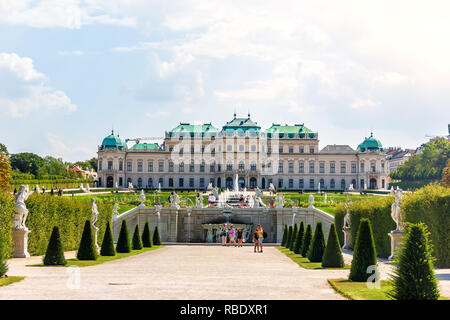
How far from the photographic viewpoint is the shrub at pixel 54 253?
532 inches

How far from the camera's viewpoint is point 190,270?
13.1 m

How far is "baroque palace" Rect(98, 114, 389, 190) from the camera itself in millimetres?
87750

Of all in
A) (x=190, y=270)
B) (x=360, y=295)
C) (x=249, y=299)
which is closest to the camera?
(x=249, y=299)

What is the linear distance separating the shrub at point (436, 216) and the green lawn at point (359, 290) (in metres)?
5.60

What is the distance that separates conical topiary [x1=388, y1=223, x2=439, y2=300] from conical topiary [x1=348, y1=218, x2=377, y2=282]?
2.89m

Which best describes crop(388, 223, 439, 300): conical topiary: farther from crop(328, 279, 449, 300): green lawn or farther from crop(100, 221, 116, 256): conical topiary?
crop(100, 221, 116, 256): conical topiary

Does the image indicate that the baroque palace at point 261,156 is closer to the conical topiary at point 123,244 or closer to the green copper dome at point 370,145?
the green copper dome at point 370,145

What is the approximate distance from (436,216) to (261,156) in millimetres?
71147

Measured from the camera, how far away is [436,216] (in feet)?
51.9

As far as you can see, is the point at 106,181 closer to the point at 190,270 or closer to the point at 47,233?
the point at 47,233

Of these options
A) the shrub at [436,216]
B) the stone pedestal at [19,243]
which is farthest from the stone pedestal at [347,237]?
the stone pedestal at [19,243]

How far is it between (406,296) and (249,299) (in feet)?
6.71

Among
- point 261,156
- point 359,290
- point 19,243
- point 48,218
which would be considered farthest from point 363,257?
point 261,156
